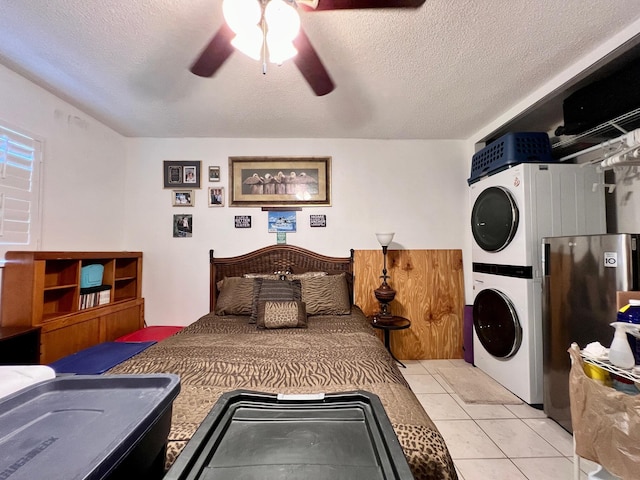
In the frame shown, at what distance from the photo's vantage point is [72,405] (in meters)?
0.61

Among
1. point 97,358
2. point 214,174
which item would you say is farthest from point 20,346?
point 214,174

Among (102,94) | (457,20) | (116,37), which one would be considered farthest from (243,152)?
(457,20)

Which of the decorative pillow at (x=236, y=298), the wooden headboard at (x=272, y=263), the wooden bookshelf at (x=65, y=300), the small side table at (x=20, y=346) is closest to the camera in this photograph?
the small side table at (x=20, y=346)

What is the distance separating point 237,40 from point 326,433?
1577 mm

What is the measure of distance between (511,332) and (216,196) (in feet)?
10.2

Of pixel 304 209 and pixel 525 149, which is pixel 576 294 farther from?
pixel 304 209

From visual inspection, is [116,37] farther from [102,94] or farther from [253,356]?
[253,356]

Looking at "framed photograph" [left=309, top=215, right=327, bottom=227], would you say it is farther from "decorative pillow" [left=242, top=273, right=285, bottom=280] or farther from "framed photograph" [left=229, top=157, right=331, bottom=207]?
"decorative pillow" [left=242, top=273, right=285, bottom=280]

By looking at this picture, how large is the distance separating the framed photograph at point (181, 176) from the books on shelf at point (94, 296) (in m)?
1.22

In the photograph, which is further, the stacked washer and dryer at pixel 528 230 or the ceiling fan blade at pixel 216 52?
the stacked washer and dryer at pixel 528 230

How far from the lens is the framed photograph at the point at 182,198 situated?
116 inches

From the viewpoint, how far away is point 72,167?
236 cm

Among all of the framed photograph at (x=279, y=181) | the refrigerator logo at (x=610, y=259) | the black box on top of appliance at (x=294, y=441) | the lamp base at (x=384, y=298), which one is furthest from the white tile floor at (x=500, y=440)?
the framed photograph at (x=279, y=181)

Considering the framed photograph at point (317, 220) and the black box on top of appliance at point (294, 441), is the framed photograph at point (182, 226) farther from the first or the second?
the black box on top of appliance at point (294, 441)
